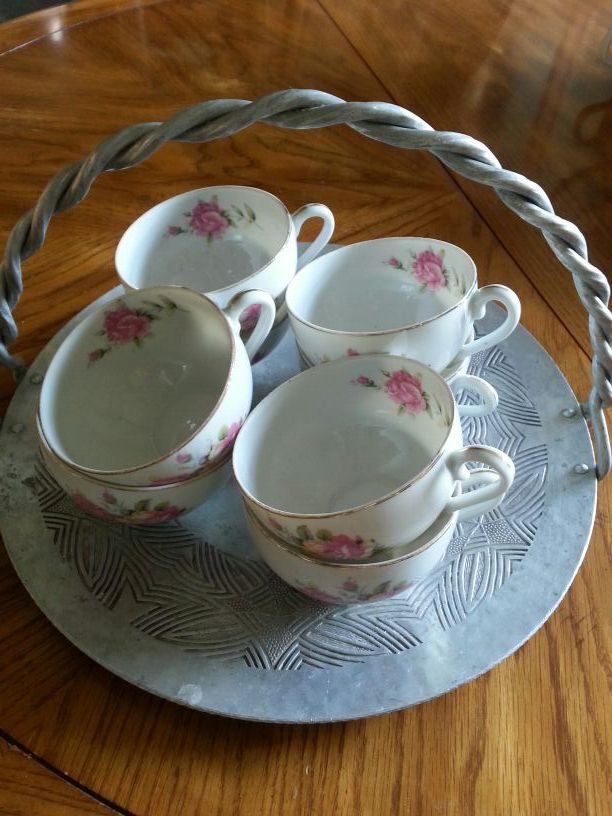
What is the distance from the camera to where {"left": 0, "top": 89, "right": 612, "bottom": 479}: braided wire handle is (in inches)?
15.4

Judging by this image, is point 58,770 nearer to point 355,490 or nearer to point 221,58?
point 355,490

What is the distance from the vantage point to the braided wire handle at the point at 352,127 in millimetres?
392

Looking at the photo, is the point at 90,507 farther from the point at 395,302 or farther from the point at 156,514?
the point at 395,302

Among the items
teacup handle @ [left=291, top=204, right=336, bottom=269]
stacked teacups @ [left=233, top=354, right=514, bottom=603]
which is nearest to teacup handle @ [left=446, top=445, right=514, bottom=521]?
stacked teacups @ [left=233, top=354, right=514, bottom=603]

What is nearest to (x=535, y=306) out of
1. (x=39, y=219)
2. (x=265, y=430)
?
(x=265, y=430)

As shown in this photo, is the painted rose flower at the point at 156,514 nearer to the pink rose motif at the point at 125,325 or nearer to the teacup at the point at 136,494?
the teacup at the point at 136,494

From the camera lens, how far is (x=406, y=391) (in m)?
0.47

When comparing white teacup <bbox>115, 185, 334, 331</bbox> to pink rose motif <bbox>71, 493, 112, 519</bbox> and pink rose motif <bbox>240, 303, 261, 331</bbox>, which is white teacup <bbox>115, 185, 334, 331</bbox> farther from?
pink rose motif <bbox>71, 493, 112, 519</bbox>

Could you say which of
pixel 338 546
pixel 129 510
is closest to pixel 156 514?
pixel 129 510

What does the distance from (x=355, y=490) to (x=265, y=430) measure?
74mm

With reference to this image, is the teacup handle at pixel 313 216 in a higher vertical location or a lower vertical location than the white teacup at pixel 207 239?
higher

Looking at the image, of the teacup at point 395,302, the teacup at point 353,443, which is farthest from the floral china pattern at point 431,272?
the teacup at point 353,443

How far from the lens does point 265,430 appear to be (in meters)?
0.47

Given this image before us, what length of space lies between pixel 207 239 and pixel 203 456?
0.24 meters
